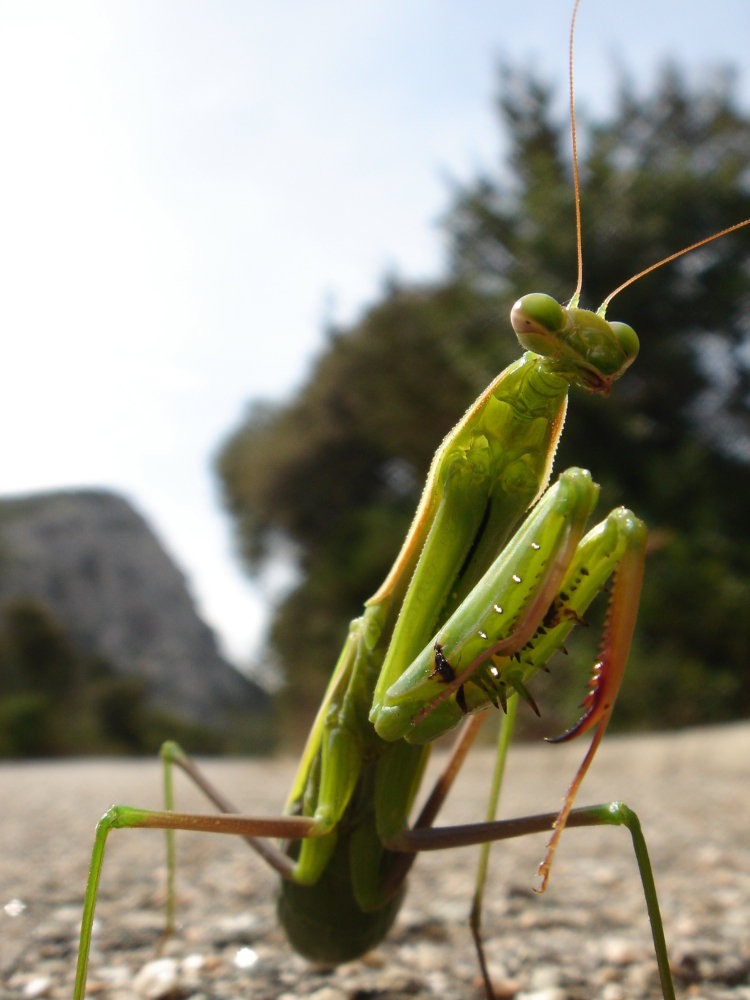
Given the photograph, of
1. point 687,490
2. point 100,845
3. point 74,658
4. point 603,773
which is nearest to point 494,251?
point 687,490

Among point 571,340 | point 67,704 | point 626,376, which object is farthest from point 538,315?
point 67,704

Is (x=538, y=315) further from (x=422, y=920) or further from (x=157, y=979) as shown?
(x=422, y=920)

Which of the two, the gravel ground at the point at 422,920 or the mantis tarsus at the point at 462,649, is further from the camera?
the gravel ground at the point at 422,920

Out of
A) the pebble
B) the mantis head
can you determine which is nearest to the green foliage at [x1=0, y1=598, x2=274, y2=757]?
the pebble

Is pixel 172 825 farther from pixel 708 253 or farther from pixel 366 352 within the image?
pixel 366 352

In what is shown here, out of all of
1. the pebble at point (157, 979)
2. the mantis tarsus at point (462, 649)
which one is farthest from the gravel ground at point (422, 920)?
the mantis tarsus at point (462, 649)

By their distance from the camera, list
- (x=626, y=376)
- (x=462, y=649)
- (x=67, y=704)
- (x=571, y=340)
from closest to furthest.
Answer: (x=462, y=649), (x=571, y=340), (x=626, y=376), (x=67, y=704)

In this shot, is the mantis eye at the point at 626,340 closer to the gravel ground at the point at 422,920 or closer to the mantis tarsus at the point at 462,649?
the mantis tarsus at the point at 462,649
